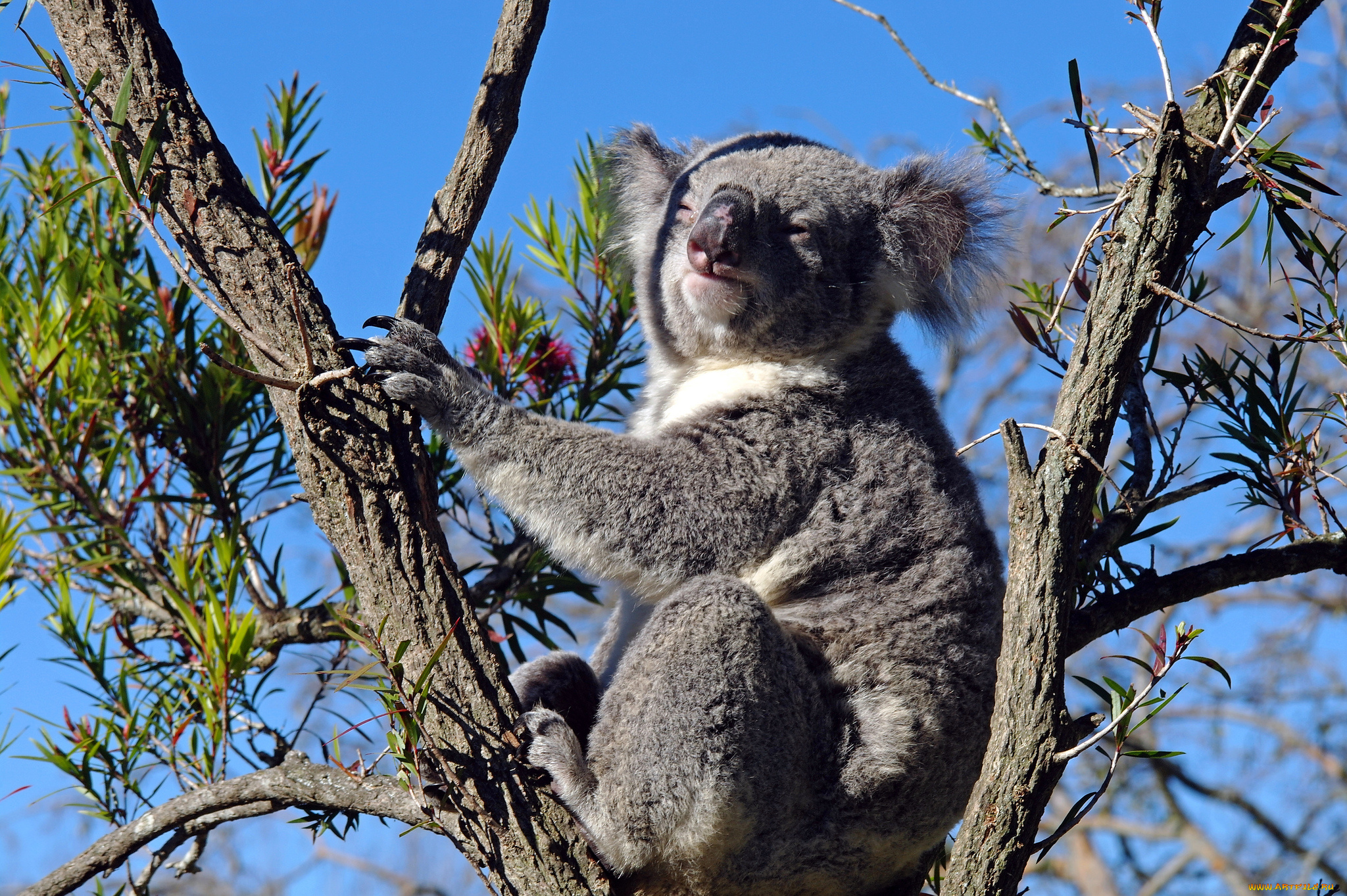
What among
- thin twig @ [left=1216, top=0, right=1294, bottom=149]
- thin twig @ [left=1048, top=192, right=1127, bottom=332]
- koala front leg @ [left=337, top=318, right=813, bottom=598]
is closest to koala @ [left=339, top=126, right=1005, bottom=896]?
koala front leg @ [left=337, top=318, right=813, bottom=598]

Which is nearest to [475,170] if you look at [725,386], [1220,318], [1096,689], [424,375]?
[424,375]

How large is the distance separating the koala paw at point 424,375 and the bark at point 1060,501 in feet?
3.90

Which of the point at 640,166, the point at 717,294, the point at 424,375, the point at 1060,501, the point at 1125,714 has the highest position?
the point at 640,166

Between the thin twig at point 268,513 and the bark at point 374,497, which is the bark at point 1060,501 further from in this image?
the thin twig at point 268,513

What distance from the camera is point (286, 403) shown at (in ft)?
6.59

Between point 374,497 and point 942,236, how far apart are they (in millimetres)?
1859

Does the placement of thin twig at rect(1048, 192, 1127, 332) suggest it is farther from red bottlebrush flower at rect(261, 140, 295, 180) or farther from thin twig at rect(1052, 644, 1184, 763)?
red bottlebrush flower at rect(261, 140, 295, 180)

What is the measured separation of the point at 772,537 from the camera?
253cm

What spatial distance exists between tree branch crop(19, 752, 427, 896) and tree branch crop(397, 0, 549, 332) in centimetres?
97

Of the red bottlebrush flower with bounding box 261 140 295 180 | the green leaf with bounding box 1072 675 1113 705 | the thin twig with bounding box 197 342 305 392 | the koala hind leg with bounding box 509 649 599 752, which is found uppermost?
the red bottlebrush flower with bounding box 261 140 295 180

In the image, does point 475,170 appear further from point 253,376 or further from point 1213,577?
point 1213,577

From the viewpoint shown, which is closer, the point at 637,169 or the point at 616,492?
the point at 616,492

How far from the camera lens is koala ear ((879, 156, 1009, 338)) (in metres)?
3.06

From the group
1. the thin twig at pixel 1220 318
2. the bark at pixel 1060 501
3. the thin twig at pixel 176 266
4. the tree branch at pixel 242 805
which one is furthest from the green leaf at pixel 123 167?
the thin twig at pixel 1220 318
